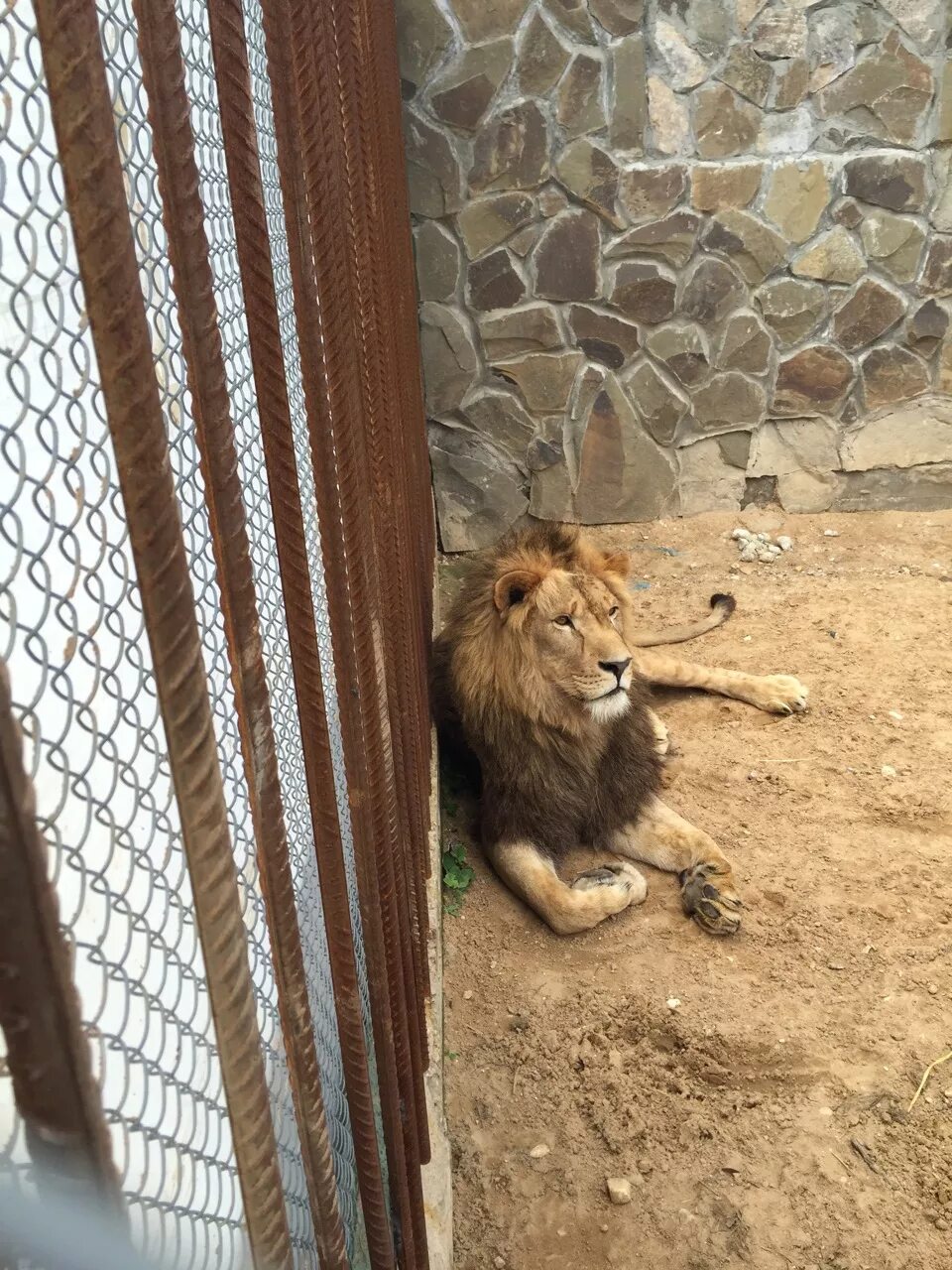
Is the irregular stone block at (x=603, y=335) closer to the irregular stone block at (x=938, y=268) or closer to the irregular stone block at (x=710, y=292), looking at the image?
the irregular stone block at (x=710, y=292)

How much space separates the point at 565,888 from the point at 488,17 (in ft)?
12.2

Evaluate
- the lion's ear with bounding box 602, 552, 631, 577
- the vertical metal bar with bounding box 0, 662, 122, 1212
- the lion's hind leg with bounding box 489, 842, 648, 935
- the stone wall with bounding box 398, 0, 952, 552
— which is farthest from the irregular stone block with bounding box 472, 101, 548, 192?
the vertical metal bar with bounding box 0, 662, 122, 1212

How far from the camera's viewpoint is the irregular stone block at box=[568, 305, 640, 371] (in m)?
4.96

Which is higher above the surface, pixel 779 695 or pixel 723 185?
A: pixel 723 185

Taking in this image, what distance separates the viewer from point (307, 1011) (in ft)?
2.85

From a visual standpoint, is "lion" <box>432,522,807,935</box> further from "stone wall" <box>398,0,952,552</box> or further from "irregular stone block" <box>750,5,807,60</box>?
"irregular stone block" <box>750,5,807,60</box>

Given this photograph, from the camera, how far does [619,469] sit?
5.29m

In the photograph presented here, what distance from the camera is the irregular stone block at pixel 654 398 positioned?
16.7 ft

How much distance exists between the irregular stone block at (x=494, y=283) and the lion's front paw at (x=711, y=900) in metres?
3.06

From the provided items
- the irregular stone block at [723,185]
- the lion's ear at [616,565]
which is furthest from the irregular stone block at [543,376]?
the lion's ear at [616,565]

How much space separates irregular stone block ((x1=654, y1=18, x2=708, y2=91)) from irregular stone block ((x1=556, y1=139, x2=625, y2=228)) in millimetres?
430

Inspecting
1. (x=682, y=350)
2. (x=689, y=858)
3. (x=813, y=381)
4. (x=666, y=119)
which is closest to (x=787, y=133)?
(x=666, y=119)

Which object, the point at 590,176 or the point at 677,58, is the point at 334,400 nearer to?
the point at 590,176

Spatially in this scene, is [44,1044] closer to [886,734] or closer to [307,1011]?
[307,1011]
